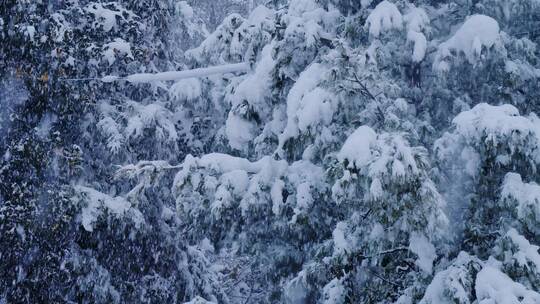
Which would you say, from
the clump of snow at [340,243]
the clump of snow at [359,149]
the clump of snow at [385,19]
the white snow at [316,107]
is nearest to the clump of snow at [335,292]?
the clump of snow at [340,243]

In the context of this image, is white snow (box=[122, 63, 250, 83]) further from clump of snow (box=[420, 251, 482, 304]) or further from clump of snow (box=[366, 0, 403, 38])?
clump of snow (box=[420, 251, 482, 304])

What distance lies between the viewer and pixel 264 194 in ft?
20.2

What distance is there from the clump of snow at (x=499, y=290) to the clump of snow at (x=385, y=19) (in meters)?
2.76

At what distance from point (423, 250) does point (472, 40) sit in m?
2.35

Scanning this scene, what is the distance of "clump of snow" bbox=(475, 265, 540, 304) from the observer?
172 inches

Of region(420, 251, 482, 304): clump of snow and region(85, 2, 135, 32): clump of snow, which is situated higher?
region(85, 2, 135, 32): clump of snow

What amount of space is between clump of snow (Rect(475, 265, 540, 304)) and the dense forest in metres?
0.01

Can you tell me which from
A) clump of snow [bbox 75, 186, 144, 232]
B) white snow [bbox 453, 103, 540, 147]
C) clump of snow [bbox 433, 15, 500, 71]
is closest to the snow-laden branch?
clump of snow [bbox 75, 186, 144, 232]

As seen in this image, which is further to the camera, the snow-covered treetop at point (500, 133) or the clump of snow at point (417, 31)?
the clump of snow at point (417, 31)

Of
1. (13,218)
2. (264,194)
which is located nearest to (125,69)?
(13,218)

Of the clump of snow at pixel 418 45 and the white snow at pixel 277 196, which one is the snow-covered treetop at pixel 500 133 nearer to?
the clump of snow at pixel 418 45

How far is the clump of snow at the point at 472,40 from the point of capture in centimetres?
571

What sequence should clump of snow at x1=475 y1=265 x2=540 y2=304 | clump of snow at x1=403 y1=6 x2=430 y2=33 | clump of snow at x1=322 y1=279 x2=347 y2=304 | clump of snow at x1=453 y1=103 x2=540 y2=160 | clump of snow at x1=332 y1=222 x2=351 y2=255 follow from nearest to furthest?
clump of snow at x1=475 y1=265 x2=540 y2=304 < clump of snow at x1=453 y1=103 x2=540 y2=160 < clump of snow at x1=332 y1=222 x2=351 y2=255 < clump of snow at x1=322 y1=279 x2=347 y2=304 < clump of snow at x1=403 y1=6 x2=430 y2=33

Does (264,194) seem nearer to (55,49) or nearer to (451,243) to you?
(451,243)
